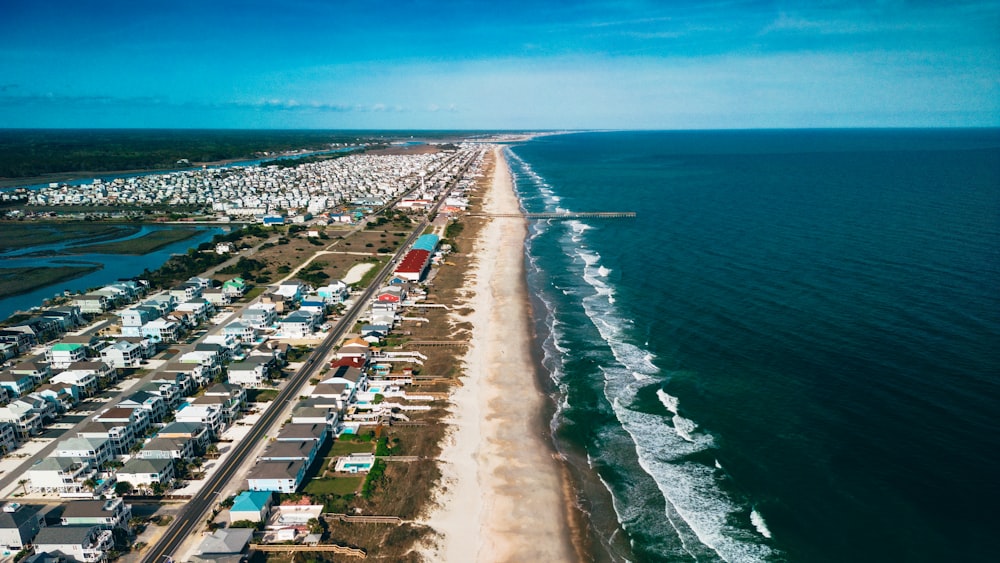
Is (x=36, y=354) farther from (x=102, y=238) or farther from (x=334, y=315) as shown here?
(x=102, y=238)

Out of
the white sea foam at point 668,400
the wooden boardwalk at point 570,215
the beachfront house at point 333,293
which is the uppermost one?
the wooden boardwalk at point 570,215

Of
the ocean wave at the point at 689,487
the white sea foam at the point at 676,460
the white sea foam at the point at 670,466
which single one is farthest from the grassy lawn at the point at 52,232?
the ocean wave at the point at 689,487

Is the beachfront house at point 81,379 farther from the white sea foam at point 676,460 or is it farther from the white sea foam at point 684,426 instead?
the white sea foam at point 684,426

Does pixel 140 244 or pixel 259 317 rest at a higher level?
pixel 140 244

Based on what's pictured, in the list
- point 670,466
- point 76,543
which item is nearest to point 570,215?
point 670,466

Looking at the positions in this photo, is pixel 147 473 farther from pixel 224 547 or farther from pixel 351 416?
pixel 351 416
